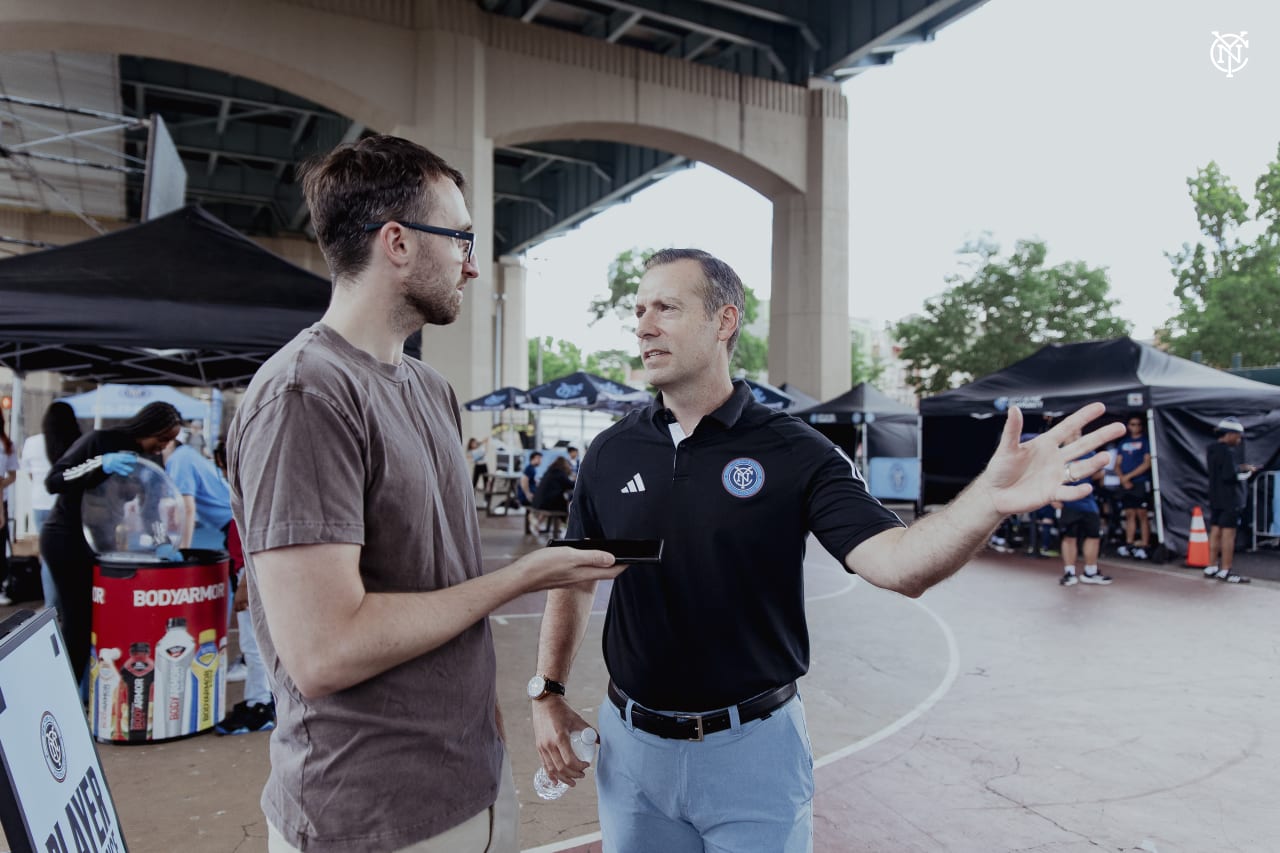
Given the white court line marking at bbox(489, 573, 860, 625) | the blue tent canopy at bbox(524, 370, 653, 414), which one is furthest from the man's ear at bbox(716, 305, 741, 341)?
the blue tent canopy at bbox(524, 370, 653, 414)

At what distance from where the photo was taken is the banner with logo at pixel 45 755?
5.82 ft

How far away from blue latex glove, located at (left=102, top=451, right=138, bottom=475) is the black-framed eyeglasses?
4184 mm

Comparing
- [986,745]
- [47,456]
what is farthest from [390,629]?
[47,456]

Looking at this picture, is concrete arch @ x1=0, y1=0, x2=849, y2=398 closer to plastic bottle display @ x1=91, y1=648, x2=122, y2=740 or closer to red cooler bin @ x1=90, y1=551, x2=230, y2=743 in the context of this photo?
red cooler bin @ x1=90, y1=551, x2=230, y2=743

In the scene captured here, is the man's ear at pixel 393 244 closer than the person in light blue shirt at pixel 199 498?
Yes

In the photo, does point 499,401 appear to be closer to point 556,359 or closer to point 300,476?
point 300,476

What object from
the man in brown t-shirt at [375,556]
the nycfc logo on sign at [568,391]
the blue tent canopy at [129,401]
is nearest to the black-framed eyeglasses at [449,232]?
the man in brown t-shirt at [375,556]

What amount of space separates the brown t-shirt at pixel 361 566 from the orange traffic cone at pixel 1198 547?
13.9 metres

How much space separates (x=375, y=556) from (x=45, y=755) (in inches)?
44.1

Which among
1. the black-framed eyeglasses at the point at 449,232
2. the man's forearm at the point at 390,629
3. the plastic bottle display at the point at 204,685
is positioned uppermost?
the black-framed eyeglasses at the point at 449,232

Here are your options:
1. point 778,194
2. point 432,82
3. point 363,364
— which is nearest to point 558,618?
point 363,364

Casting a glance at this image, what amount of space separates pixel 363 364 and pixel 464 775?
33.5 inches

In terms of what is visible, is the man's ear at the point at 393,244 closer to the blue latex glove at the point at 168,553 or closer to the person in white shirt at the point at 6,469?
the blue latex glove at the point at 168,553

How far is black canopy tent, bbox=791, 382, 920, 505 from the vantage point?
66.2 feet
